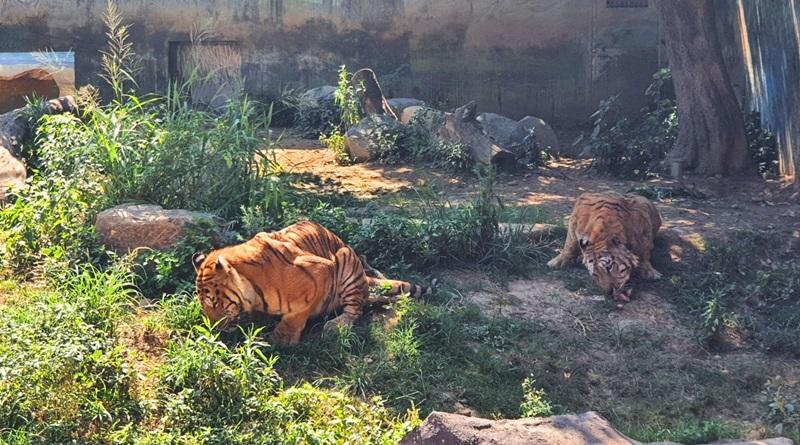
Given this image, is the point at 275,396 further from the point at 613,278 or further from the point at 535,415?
the point at 613,278

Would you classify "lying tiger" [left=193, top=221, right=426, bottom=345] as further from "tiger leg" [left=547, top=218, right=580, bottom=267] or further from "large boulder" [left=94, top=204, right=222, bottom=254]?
"tiger leg" [left=547, top=218, right=580, bottom=267]

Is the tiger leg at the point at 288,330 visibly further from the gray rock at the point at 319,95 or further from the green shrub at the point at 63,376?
the gray rock at the point at 319,95

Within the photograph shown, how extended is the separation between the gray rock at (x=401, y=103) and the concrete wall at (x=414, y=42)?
58 cm

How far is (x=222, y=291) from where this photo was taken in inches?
224

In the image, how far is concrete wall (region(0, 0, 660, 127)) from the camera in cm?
1448

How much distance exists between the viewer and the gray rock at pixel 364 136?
11703mm

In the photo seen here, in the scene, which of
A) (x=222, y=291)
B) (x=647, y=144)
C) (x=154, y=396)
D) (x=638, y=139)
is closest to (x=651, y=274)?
(x=222, y=291)

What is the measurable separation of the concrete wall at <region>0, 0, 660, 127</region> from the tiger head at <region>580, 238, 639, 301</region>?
7324mm

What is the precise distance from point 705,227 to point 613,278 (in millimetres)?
1742

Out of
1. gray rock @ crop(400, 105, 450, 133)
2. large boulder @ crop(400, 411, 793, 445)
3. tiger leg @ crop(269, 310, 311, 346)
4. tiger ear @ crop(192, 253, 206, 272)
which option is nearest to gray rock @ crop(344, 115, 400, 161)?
gray rock @ crop(400, 105, 450, 133)

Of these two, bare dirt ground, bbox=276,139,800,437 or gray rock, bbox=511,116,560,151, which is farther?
gray rock, bbox=511,116,560,151

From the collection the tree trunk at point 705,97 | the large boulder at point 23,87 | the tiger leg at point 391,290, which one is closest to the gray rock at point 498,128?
the tree trunk at point 705,97

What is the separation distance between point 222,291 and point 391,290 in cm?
137

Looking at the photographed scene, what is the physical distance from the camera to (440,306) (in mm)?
6664
